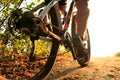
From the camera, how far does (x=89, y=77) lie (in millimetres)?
6523

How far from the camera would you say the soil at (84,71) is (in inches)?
256

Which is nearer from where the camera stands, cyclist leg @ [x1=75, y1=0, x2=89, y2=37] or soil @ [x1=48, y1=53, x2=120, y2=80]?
cyclist leg @ [x1=75, y1=0, x2=89, y2=37]

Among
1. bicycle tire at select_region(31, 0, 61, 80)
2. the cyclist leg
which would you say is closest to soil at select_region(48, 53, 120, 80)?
bicycle tire at select_region(31, 0, 61, 80)

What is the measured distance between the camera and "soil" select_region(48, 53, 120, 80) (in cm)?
650

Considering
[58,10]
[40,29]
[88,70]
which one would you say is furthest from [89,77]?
[40,29]

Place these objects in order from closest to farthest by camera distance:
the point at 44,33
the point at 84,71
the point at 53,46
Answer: the point at 44,33 → the point at 53,46 → the point at 84,71

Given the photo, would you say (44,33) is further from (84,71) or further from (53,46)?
(84,71)

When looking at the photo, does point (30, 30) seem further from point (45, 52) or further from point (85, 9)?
point (45, 52)

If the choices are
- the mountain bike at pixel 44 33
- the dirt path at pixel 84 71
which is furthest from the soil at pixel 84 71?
the mountain bike at pixel 44 33

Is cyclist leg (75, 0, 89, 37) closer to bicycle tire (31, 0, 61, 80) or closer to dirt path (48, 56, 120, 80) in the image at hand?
A: bicycle tire (31, 0, 61, 80)

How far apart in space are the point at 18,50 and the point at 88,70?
1.60m

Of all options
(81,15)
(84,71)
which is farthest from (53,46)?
(84,71)

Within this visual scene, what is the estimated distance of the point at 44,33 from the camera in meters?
4.69

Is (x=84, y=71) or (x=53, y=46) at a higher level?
(x=53, y=46)
